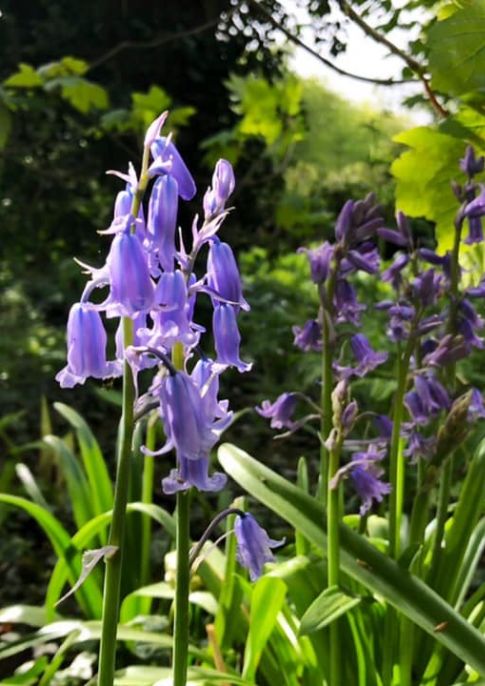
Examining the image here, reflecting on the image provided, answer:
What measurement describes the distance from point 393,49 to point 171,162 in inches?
30.0

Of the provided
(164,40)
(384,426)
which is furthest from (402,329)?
(164,40)

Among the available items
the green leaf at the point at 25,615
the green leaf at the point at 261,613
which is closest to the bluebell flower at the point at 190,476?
the green leaf at the point at 261,613

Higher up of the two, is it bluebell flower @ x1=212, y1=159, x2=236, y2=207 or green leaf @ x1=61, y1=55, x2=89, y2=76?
green leaf @ x1=61, y1=55, x2=89, y2=76

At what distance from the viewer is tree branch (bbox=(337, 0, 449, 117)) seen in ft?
4.75

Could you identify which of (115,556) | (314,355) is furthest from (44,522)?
(314,355)

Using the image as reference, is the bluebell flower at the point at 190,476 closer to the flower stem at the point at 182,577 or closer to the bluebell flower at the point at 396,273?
the flower stem at the point at 182,577

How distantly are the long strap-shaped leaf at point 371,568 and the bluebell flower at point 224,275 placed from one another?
58 centimetres

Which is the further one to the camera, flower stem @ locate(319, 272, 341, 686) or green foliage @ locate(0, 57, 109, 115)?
green foliage @ locate(0, 57, 109, 115)

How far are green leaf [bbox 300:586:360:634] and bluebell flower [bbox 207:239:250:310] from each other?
0.59 m

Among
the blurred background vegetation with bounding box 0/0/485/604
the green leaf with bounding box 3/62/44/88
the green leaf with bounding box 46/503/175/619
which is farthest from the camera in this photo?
the blurred background vegetation with bounding box 0/0/485/604

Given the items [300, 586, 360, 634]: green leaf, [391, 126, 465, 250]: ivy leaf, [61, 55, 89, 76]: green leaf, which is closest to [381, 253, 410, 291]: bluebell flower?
[391, 126, 465, 250]: ivy leaf

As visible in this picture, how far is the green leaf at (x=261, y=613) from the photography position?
1518mm

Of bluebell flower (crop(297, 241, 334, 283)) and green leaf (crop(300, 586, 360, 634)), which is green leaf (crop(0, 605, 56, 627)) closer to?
green leaf (crop(300, 586, 360, 634))

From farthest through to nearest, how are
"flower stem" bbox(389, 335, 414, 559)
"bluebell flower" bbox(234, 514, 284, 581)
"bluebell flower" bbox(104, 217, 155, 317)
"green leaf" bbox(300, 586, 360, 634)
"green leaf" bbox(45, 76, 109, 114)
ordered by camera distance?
"green leaf" bbox(45, 76, 109, 114)
"flower stem" bbox(389, 335, 414, 559)
"green leaf" bbox(300, 586, 360, 634)
"bluebell flower" bbox(234, 514, 284, 581)
"bluebell flower" bbox(104, 217, 155, 317)
